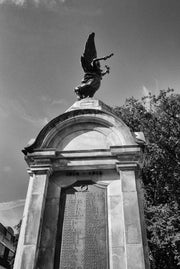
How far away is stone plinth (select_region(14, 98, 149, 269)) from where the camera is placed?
465cm

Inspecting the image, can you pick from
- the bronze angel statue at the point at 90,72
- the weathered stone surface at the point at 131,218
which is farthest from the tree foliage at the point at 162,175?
the weathered stone surface at the point at 131,218

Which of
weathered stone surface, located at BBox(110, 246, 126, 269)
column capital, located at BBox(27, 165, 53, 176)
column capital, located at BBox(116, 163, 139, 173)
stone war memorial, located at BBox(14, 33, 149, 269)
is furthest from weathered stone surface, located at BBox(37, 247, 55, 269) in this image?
column capital, located at BBox(116, 163, 139, 173)

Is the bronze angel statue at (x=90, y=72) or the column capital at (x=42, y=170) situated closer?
the column capital at (x=42, y=170)

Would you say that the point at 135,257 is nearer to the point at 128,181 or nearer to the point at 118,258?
the point at 118,258

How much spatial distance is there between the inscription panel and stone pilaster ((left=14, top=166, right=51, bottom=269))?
58cm

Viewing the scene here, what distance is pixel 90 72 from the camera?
9031 mm

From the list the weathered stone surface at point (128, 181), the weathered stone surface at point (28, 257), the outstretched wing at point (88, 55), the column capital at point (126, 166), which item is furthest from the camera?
the outstretched wing at point (88, 55)

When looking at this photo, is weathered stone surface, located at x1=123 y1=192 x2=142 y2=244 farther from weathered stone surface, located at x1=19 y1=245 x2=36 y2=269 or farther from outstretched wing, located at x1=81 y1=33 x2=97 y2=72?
outstretched wing, located at x1=81 y1=33 x2=97 y2=72

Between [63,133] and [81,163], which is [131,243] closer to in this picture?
[81,163]

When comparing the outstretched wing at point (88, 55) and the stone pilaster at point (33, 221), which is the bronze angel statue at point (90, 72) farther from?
the stone pilaster at point (33, 221)

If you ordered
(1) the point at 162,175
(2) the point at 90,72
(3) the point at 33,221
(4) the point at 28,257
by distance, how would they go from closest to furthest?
(4) the point at 28,257 < (3) the point at 33,221 < (2) the point at 90,72 < (1) the point at 162,175

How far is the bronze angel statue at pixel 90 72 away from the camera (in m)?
8.70

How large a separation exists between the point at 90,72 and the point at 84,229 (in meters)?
6.30

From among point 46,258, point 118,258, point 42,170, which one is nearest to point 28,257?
point 46,258
